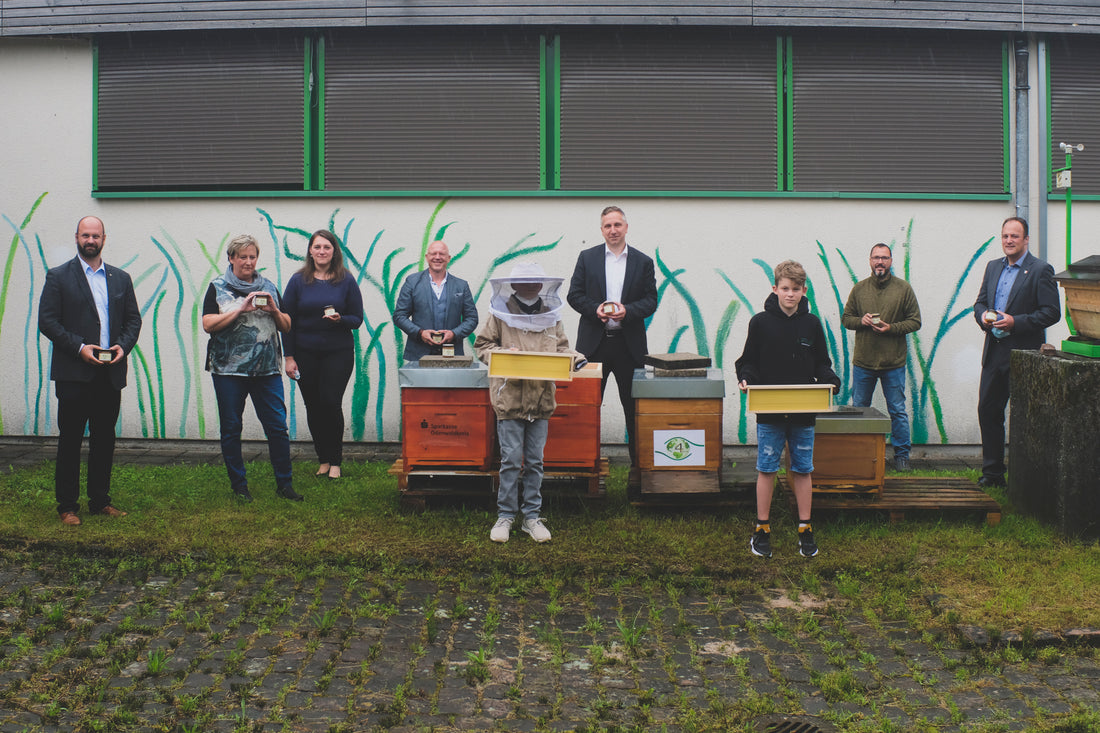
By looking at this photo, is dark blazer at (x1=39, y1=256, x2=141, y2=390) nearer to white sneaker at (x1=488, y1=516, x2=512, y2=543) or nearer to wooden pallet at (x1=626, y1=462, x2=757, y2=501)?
white sneaker at (x1=488, y1=516, x2=512, y2=543)

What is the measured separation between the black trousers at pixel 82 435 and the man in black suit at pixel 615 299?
346 cm

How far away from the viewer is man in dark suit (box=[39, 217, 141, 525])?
7215mm

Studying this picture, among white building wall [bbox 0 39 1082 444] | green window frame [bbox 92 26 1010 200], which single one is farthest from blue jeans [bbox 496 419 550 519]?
green window frame [bbox 92 26 1010 200]

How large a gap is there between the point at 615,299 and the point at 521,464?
72.7 inches

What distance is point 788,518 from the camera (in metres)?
7.42

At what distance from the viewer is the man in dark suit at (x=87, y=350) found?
284 inches

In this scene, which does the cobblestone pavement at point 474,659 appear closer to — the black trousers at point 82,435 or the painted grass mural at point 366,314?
the black trousers at point 82,435

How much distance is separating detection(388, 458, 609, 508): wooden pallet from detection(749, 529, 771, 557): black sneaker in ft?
4.20

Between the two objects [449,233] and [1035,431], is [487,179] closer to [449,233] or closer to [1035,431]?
[449,233]

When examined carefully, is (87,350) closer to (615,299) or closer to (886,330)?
(615,299)

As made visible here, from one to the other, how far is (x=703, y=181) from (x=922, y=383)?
2937 mm

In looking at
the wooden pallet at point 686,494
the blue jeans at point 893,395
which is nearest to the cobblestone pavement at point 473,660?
the wooden pallet at point 686,494

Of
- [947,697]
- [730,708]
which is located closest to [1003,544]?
[947,697]

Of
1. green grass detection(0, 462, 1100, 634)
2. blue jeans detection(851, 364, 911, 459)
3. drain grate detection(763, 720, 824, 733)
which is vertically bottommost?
drain grate detection(763, 720, 824, 733)
